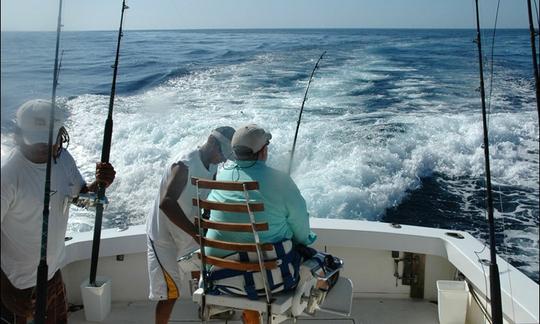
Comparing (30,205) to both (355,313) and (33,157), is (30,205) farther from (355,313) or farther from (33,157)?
(355,313)

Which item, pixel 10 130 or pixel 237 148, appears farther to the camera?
pixel 237 148

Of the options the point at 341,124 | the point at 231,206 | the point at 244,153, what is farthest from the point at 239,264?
the point at 341,124

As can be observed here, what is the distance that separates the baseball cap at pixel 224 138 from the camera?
182 centimetres

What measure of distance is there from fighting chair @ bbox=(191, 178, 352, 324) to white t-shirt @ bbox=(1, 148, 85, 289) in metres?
0.39

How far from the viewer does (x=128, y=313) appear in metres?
2.49

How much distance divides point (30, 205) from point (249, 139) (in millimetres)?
591

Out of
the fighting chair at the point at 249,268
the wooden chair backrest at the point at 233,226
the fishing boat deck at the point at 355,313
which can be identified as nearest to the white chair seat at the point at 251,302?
the fighting chair at the point at 249,268

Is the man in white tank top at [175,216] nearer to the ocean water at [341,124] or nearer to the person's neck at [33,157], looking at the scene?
the person's neck at [33,157]

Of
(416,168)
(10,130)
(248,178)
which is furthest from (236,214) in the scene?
(416,168)

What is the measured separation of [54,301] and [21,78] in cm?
86

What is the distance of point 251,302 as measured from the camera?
1.46 m

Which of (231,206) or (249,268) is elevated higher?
(231,206)

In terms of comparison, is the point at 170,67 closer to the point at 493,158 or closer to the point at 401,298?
the point at 493,158

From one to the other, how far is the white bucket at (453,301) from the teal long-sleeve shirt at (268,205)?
3.32ft
